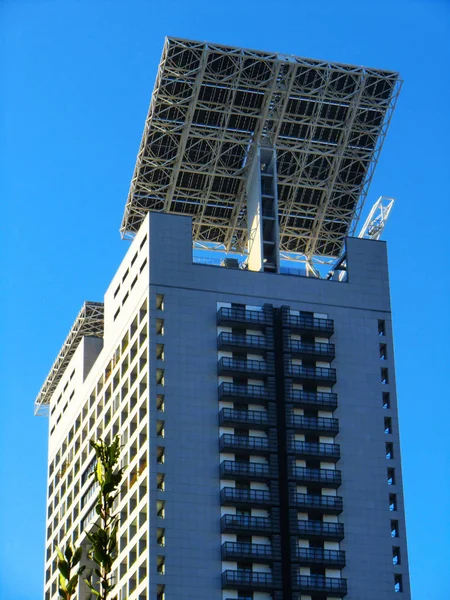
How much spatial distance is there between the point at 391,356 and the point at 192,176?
29173mm

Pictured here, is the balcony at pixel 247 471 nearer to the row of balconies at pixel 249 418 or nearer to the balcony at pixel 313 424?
the row of balconies at pixel 249 418

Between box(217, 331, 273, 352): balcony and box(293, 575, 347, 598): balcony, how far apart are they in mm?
21780

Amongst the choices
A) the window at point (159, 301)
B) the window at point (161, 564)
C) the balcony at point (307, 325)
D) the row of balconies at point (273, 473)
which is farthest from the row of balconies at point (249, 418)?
the window at point (161, 564)

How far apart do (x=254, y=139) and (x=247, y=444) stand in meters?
34.7

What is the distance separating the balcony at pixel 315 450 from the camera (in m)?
118

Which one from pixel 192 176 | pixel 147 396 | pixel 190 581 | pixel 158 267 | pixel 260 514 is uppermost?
pixel 192 176

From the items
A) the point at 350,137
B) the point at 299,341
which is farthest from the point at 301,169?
the point at 299,341

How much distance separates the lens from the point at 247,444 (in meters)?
116

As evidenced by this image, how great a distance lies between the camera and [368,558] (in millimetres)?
115188

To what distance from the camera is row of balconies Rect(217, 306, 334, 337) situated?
397ft

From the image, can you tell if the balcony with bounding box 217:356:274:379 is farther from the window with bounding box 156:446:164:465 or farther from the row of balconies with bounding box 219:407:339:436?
the window with bounding box 156:446:164:465

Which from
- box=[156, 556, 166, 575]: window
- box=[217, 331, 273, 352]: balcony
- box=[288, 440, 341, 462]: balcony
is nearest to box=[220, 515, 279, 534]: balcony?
box=[156, 556, 166, 575]: window

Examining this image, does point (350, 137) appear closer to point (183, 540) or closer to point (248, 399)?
point (248, 399)

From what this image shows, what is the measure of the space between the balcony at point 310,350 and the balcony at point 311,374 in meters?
1.16
